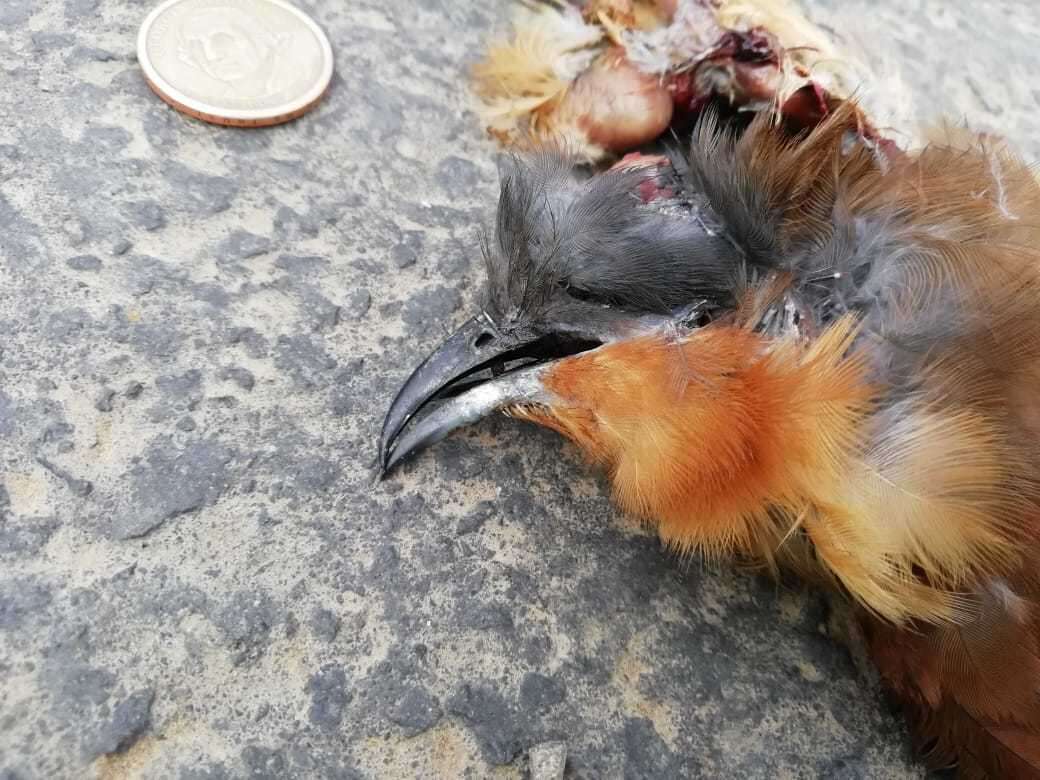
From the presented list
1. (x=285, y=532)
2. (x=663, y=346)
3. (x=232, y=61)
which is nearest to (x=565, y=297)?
(x=663, y=346)

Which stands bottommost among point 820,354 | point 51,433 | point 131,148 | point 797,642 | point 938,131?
point 51,433

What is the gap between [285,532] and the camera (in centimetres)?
136

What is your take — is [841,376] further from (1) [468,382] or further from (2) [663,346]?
(1) [468,382]

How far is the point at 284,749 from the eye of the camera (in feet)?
3.87

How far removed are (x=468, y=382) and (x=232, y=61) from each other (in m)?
0.99

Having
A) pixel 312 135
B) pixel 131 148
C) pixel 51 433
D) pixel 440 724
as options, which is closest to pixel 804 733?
pixel 440 724

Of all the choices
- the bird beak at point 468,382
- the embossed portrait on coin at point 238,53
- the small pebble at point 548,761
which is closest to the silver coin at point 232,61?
the embossed portrait on coin at point 238,53

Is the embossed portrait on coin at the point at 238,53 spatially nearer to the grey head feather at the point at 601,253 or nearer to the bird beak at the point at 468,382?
the grey head feather at the point at 601,253

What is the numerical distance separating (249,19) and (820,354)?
5.02 feet

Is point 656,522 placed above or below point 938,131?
below

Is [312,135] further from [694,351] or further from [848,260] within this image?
[848,260]

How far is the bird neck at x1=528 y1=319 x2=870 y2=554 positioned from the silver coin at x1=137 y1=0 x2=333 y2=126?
3.29 ft

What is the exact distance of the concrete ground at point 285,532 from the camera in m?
1.21

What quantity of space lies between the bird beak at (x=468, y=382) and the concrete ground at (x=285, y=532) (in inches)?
2.8
